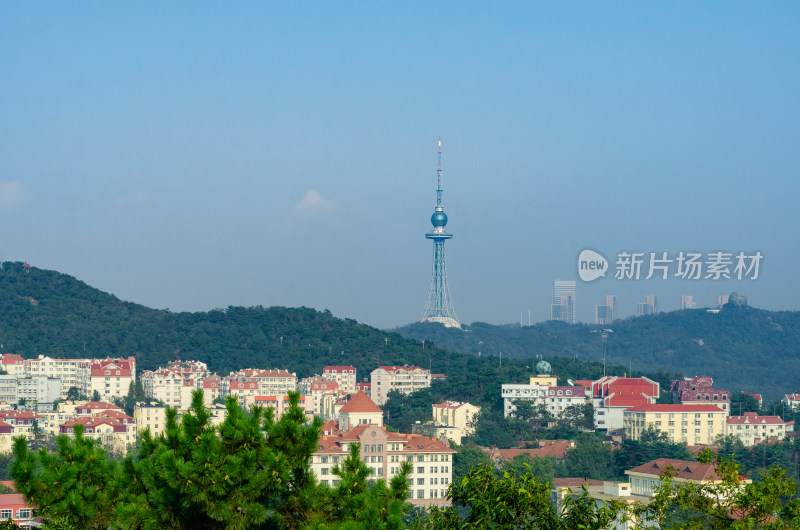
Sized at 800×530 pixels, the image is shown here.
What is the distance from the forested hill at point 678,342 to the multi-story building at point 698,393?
171ft

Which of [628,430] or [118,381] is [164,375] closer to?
[118,381]

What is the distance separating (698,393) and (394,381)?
52.0ft

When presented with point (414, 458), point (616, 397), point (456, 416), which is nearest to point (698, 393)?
point (616, 397)

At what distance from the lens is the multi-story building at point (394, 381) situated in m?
67.2

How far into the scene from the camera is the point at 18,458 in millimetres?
9398

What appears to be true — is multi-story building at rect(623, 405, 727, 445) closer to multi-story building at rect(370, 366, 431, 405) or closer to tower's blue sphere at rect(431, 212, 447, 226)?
multi-story building at rect(370, 366, 431, 405)

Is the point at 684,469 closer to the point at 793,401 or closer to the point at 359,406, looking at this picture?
the point at 359,406

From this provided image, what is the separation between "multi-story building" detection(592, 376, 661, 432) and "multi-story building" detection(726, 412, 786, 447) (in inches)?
163

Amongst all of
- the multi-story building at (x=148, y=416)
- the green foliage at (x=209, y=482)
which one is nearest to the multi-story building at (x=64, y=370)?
the multi-story building at (x=148, y=416)

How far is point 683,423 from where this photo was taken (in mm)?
52031

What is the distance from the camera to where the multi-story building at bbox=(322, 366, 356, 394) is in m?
71.0

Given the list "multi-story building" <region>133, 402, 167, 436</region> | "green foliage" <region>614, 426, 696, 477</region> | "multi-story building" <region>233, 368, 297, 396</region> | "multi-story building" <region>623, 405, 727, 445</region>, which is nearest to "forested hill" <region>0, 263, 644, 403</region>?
"multi-story building" <region>233, 368, 297, 396</region>

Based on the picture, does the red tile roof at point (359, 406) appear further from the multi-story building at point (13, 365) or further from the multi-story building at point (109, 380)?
the multi-story building at point (13, 365)

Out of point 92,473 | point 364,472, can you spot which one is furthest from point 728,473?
point 92,473
